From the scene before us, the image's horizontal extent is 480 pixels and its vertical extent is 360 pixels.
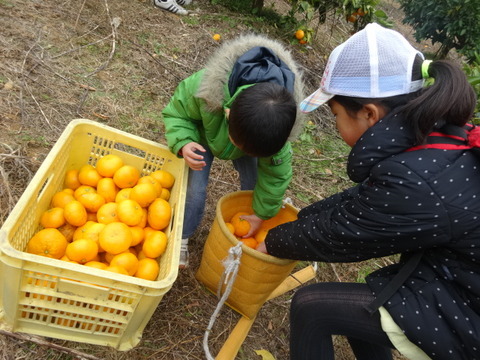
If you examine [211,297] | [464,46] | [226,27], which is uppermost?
[464,46]

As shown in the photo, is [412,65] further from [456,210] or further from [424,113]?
[456,210]

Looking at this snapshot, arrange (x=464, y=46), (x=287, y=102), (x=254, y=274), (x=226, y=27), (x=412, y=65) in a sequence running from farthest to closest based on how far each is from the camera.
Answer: (x=464, y=46) < (x=226, y=27) < (x=254, y=274) < (x=287, y=102) < (x=412, y=65)

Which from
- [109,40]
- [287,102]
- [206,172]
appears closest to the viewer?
[287,102]

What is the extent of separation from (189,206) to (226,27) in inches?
128

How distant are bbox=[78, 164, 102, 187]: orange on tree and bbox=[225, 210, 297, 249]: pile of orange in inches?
26.7

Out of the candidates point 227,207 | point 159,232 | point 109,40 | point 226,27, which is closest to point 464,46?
point 226,27

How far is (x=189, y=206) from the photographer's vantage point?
204 cm

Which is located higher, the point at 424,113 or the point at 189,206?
the point at 424,113

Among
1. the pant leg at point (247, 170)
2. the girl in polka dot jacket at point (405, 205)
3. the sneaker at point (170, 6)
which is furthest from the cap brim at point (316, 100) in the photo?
the sneaker at point (170, 6)

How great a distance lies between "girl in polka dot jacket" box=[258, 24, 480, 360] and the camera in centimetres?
111

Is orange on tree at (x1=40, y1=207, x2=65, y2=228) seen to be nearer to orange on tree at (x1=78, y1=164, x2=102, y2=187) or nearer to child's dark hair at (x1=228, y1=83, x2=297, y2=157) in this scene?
orange on tree at (x1=78, y1=164, x2=102, y2=187)

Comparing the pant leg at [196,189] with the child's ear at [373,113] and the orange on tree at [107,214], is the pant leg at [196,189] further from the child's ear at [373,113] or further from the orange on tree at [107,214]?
the child's ear at [373,113]

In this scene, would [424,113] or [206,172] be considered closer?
[424,113]

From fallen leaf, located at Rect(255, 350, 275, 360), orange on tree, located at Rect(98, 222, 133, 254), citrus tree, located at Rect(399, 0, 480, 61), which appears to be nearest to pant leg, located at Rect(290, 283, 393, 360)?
fallen leaf, located at Rect(255, 350, 275, 360)
